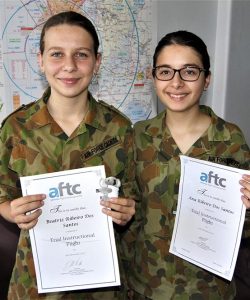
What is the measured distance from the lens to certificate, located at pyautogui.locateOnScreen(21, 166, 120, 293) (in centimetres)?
112

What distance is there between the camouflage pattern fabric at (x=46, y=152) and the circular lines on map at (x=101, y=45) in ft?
2.49

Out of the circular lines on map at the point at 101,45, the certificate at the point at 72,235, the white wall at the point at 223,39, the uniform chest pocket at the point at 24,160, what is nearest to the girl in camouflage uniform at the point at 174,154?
the certificate at the point at 72,235

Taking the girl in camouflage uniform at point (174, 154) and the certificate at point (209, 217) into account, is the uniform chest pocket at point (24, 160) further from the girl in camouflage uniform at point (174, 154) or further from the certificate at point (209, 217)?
the certificate at point (209, 217)

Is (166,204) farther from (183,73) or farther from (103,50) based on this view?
(103,50)

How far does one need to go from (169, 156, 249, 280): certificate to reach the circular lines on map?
1105mm

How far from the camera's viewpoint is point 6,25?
6.20 ft

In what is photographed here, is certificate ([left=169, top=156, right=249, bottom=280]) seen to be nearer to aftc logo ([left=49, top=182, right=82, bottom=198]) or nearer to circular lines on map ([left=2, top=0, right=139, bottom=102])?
aftc logo ([left=49, top=182, right=82, bottom=198])

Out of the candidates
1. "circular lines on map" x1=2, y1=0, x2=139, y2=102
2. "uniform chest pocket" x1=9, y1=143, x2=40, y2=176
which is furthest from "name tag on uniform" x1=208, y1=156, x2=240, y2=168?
"circular lines on map" x1=2, y1=0, x2=139, y2=102

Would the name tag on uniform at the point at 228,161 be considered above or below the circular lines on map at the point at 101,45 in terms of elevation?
below

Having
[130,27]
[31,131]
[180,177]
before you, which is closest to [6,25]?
[130,27]

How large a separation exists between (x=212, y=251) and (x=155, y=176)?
0.29 metres

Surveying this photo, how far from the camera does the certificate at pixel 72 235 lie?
112 centimetres

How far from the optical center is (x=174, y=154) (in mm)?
1280

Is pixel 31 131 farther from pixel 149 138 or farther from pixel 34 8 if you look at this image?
pixel 34 8
